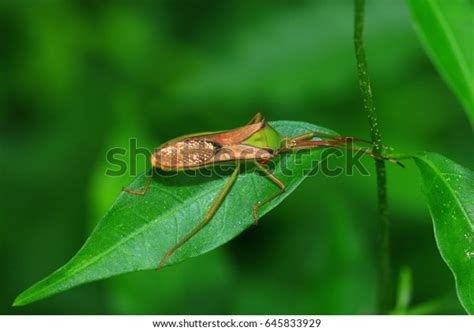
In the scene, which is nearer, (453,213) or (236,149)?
(453,213)

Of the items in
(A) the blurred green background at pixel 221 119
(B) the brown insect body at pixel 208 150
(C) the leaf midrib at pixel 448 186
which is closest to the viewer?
(C) the leaf midrib at pixel 448 186

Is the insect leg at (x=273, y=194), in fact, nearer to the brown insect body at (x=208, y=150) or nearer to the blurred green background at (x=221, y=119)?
the brown insect body at (x=208, y=150)

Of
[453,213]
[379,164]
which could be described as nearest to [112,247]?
[379,164]

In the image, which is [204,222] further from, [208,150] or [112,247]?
[208,150]

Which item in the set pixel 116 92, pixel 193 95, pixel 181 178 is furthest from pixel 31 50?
pixel 181 178

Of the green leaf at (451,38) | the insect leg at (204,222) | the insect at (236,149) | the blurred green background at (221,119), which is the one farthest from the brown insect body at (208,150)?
the green leaf at (451,38)
